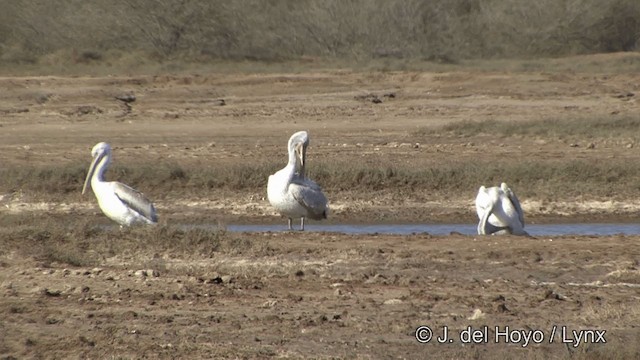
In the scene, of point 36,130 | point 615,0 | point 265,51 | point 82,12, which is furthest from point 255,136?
point 615,0

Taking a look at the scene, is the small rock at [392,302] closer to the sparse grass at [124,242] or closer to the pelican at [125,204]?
the sparse grass at [124,242]

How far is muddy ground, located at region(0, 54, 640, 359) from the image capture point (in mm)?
7363

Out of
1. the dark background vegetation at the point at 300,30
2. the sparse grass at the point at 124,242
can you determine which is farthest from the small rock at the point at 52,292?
the dark background vegetation at the point at 300,30

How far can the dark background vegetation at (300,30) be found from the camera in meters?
Answer: 26.6

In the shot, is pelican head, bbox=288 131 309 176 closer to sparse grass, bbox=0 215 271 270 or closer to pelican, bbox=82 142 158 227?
pelican, bbox=82 142 158 227

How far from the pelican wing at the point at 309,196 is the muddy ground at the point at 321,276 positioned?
3.05ft

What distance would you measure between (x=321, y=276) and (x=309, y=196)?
9.43 feet

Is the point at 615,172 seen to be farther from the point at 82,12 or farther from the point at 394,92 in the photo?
the point at 82,12

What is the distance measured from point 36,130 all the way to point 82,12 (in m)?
9.90

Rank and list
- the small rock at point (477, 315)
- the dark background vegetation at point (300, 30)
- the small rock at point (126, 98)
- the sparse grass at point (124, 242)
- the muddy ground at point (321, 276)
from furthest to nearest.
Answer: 1. the dark background vegetation at point (300, 30)
2. the small rock at point (126, 98)
3. the sparse grass at point (124, 242)
4. the small rock at point (477, 315)
5. the muddy ground at point (321, 276)

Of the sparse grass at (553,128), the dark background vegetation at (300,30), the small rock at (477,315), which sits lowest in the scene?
the small rock at (477,315)

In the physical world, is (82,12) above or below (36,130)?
above

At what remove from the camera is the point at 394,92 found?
2202 cm

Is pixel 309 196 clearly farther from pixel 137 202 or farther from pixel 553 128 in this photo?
pixel 553 128
